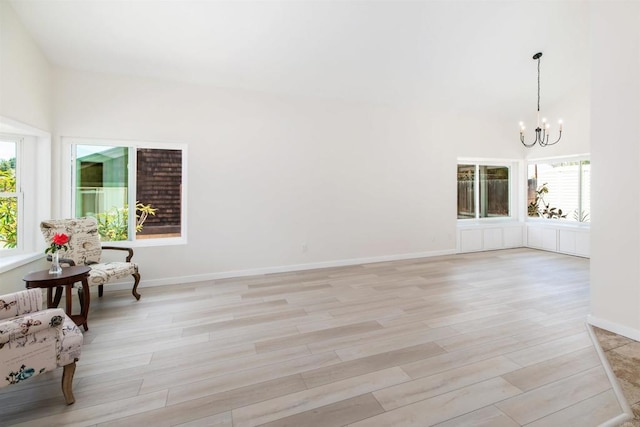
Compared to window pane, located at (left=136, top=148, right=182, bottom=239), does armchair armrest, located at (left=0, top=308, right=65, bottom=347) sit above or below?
below

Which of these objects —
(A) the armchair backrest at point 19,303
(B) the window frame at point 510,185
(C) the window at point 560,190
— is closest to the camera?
(A) the armchair backrest at point 19,303

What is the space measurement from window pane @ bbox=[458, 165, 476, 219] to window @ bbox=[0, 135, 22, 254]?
7.54m

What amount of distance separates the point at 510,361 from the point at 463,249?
458 cm

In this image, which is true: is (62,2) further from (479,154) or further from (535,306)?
(479,154)

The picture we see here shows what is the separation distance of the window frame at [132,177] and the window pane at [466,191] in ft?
18.7

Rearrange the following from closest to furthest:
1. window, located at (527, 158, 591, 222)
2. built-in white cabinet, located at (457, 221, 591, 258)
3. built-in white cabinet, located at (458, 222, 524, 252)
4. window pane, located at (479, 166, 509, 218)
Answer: built-in white cabinet, located at (457, 221, 591, 258) → window, located at (527, 158, 591, 222) → built-in white cabinet, located at (458, 222, 524, 252) → window pane, located at (479, 166, 509, 218)

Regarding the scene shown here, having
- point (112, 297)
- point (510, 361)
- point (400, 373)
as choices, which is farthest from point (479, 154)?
point (112, 297)

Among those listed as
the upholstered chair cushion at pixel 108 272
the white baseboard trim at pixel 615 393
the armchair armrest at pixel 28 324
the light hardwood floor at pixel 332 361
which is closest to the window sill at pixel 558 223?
the light hardwood floor at pixel 332 361

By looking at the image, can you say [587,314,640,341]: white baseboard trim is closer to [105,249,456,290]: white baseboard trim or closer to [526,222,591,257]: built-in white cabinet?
[105,249,456,290]: white baseboard trim

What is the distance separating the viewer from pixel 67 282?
282 centimetres

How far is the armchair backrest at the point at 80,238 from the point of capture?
11.7 ft

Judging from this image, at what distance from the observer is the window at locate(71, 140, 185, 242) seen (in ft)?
13.8

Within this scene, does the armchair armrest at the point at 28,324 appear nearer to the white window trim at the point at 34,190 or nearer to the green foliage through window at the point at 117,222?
the white window trim at the point at 34,190

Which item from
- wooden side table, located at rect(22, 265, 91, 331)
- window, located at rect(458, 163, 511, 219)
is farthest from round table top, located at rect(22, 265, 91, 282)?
window, located at rect(458, 163, 511, 219)
